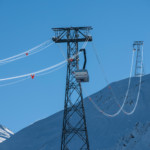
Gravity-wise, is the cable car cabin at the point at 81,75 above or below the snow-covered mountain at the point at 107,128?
above

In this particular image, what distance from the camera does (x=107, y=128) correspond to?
72.4 metres

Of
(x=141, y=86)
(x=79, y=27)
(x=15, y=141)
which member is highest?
(x=79, y=27)

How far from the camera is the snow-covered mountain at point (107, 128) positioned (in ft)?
191

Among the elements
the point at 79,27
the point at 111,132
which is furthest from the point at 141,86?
the point at 79,27

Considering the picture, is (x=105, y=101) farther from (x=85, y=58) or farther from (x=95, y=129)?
(x=85, y=58)

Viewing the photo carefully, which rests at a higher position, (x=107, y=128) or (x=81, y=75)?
(x=81, y=75)

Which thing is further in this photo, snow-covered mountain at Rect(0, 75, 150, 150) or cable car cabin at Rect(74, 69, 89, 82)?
snow-covered mountain at Rect(0, 75, 150, 150)

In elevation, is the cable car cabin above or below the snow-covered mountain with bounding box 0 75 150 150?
above

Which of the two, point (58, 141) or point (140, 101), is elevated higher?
point (140, 101)

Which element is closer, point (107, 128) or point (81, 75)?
point (81, 75)

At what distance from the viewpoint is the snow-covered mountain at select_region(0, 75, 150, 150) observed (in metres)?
58.1

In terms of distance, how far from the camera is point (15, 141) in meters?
85.7

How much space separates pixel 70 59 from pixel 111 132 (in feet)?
130

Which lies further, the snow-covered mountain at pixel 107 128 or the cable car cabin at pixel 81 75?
the snow-covered mountain at pixel 107 128
